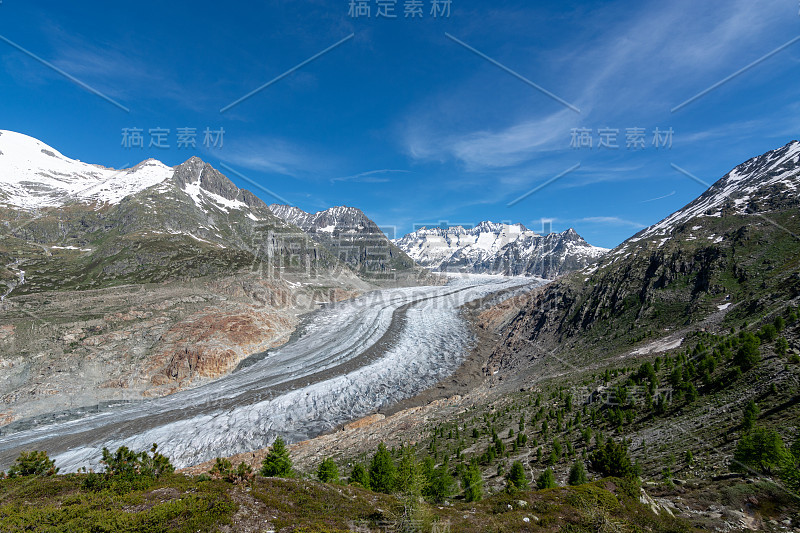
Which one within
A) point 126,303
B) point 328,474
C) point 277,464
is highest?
point 126,303

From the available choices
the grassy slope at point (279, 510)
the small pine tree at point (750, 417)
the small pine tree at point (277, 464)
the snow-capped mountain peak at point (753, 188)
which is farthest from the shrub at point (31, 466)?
the snow-capped mountain peak at point (753, 188)

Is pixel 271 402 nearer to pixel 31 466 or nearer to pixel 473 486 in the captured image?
pixel 31 466

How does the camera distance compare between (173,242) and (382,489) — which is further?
(173,242)

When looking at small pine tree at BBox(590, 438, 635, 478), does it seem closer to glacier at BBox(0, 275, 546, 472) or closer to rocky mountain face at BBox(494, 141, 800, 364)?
rocky mountain face at BBox(494, 141, 800, 364)

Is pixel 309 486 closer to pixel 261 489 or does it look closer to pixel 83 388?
pixel 261 489

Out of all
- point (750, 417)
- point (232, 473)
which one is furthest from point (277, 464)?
point (750, 417)

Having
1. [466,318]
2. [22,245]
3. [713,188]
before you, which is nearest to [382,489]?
[466,318]

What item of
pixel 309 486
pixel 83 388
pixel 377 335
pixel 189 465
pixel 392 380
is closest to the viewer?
pixel 309 486
